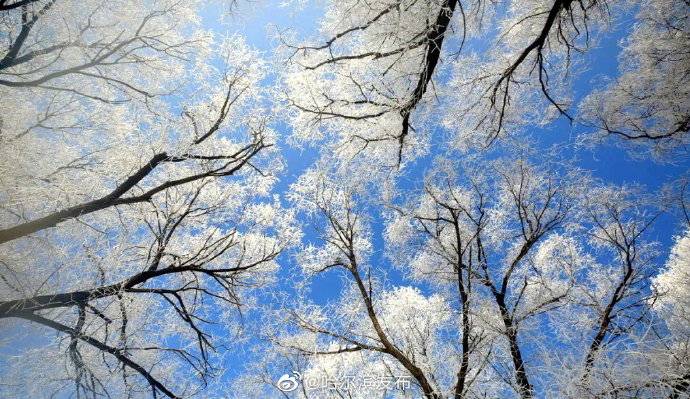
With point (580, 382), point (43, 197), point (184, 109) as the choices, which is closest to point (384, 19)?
point (184, 109)

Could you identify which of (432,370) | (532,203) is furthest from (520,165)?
(432,370)

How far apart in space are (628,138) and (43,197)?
37.0 ft

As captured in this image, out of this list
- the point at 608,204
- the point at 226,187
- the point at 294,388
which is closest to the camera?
the point at 294,388

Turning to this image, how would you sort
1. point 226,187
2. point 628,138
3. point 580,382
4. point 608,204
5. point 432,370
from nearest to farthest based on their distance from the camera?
1. point 580,382
2. point 432,370
3. point 628,138
4. point 608,204
5. point 226,187

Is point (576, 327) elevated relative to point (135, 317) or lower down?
lower down

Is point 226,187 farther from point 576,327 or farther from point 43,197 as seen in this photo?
point 576,327

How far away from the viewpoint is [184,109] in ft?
24.8

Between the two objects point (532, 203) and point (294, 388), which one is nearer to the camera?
point (294, 388)

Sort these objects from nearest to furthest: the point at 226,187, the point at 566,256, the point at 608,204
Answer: the point at 608,204, the point at 226,187, the point at 566,256

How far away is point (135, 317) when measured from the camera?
23.4 ft

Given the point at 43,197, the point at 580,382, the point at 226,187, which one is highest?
the point at 226,187

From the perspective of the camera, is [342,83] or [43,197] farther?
[342,83]

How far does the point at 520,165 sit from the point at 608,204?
2293 millimetres

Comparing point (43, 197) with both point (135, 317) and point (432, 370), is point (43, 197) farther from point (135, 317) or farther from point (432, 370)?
point (432, 370)
